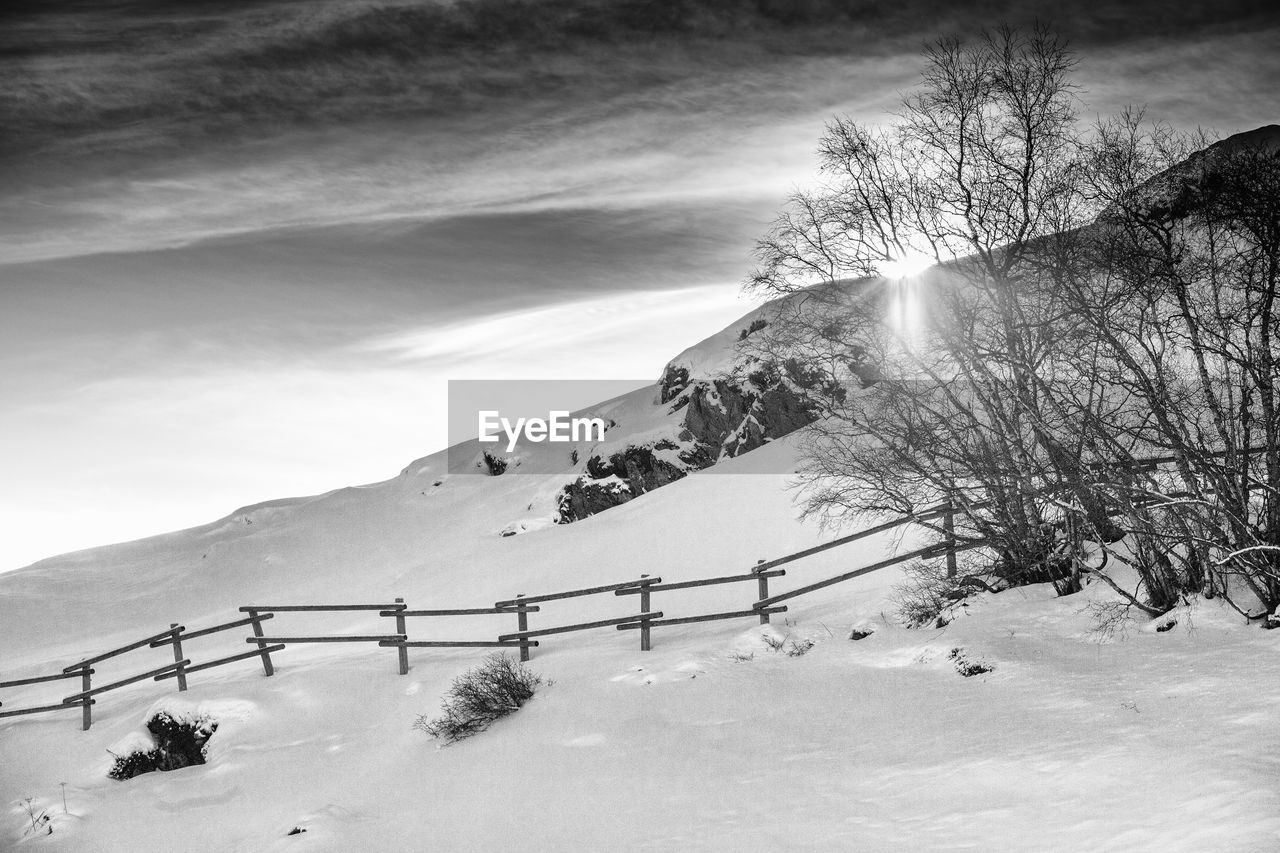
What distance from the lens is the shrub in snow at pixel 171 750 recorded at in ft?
48.5

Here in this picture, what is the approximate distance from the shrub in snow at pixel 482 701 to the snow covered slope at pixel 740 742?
0.28 meters

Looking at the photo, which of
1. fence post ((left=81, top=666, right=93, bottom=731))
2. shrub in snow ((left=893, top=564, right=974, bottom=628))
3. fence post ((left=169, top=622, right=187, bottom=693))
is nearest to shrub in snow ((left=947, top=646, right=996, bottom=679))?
shrub in snow ((left=893, top=564, right=974, bottom=628))

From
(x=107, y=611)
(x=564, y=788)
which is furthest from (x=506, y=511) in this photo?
Answer: (x=564, y=788)

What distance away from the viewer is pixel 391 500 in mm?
52906

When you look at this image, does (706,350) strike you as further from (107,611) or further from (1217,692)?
(1217,692)

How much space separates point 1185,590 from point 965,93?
727 cm

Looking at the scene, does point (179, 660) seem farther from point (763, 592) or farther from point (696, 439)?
point (696, 439)

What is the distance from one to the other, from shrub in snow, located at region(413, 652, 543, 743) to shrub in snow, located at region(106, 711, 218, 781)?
4.39 meters

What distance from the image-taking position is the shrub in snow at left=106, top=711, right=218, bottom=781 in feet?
48.5

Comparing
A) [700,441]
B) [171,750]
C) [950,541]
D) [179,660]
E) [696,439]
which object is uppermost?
[696,439]

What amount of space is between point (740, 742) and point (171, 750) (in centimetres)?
1048

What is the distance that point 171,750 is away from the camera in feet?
48.9

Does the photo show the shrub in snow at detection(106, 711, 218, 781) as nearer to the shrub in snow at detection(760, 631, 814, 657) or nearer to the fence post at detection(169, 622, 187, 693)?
the fence post at detection(169, 622, 187, 693)

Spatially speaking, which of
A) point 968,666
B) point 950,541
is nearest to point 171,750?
point 968,666
